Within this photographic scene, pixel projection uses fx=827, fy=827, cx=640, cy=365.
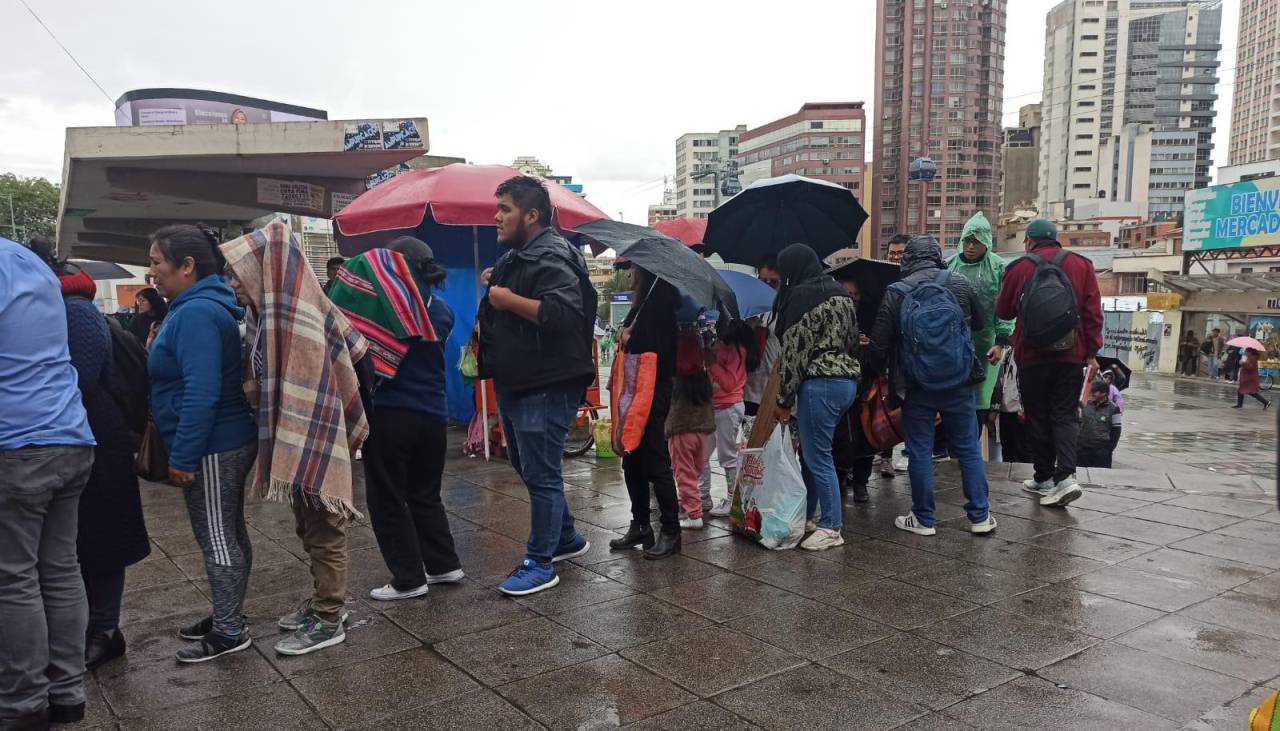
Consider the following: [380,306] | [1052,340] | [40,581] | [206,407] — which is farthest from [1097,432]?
[40,581]

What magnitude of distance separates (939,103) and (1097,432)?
279 ft

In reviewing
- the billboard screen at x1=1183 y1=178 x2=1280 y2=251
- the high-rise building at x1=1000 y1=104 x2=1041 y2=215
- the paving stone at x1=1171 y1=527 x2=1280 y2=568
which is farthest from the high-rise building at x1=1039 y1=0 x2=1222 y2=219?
the paving stone at x1=1171 y1=527 x2=1280 y2=568

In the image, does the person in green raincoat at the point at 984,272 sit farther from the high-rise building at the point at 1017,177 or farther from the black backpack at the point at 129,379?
the high-rise building at the point at 1017,177

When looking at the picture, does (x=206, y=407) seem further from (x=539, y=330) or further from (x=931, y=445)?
(x=931, y=445)

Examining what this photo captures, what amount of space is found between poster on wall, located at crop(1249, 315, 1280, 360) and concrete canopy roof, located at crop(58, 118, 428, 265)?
91.0ft

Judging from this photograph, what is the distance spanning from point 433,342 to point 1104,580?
138 inches

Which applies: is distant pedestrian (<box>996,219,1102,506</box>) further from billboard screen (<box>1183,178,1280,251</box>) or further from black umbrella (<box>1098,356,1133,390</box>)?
billboard screen (<box>1183,178,1280,251</box>)

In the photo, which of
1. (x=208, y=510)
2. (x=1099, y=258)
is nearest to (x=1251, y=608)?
(x=208, y=510)

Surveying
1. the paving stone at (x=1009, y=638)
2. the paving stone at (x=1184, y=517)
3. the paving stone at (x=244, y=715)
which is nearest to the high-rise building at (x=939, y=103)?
the paving stone at (x=1184, y=517)

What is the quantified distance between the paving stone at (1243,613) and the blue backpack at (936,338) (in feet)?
5.24

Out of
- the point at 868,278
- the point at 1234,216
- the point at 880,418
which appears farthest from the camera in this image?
the point at 1234,216

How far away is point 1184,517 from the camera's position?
17.6ft

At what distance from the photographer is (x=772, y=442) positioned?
4746 mm

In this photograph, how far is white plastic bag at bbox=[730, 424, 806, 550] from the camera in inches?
185
